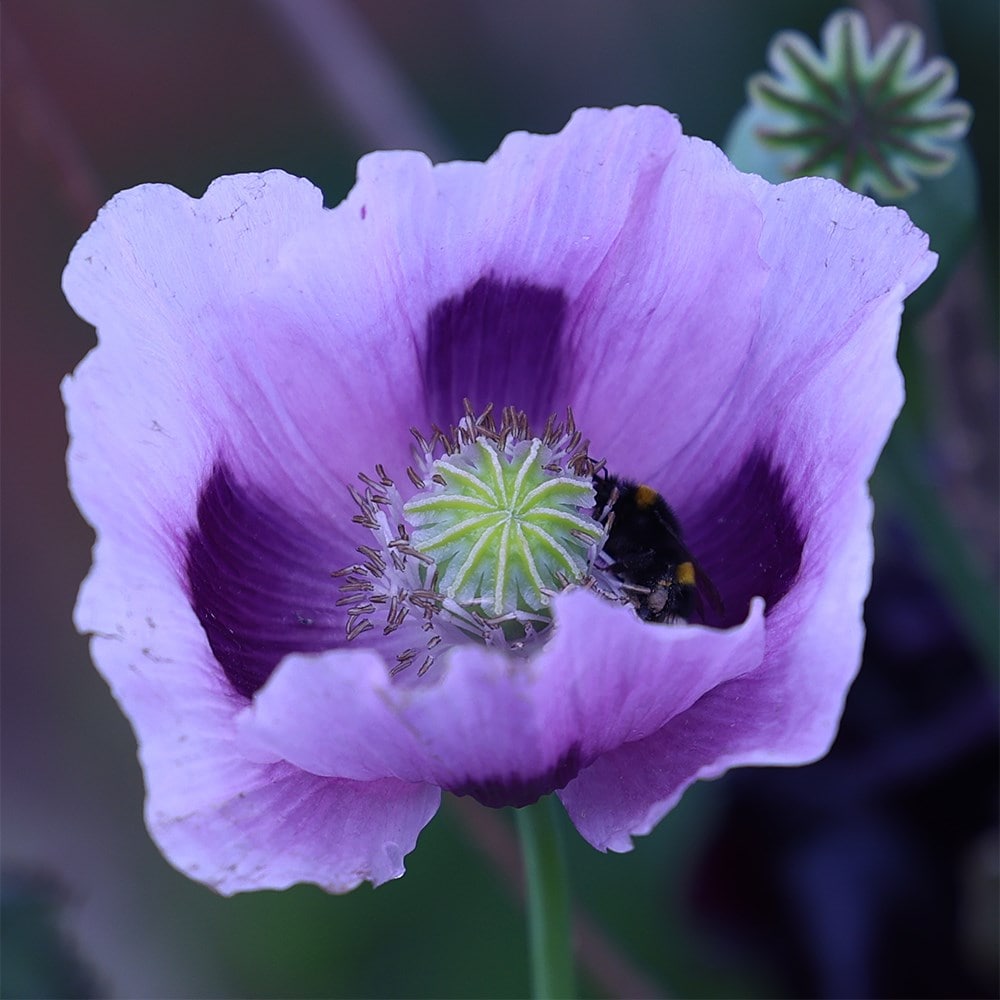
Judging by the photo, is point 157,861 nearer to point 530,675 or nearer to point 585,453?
point 585,453

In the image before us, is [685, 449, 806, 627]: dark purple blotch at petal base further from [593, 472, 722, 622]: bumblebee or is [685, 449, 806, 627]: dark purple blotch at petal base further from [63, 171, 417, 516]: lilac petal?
[63, 171, 417, 516]: lilac petal

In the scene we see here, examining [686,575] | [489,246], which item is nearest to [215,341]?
[489,246]

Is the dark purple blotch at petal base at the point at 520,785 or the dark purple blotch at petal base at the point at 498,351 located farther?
the dark purple blotch at petal base at the point at 498,351

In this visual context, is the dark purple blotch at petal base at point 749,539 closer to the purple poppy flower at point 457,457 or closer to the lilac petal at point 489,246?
the purple poppy flower at point 457,457

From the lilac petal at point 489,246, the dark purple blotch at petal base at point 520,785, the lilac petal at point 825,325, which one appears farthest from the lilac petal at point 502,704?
the lilac petal at point 489,246

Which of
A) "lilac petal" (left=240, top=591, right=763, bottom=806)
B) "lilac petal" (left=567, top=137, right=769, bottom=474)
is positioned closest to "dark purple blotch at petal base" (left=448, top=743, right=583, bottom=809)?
"lilac petal" (left=240, top=591, right=763, bottom=806)

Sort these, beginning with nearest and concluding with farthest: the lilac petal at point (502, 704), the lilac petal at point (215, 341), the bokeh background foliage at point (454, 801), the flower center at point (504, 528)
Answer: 1. the lilac petal at point (502, 704)
2. the lilac petal at point (215, 341)
3. the flower center at point (504, 528)
4. the bokeh background foliage at point (454, 801)

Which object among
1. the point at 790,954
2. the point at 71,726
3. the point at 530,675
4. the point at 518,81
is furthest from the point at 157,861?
the point at 530,675
